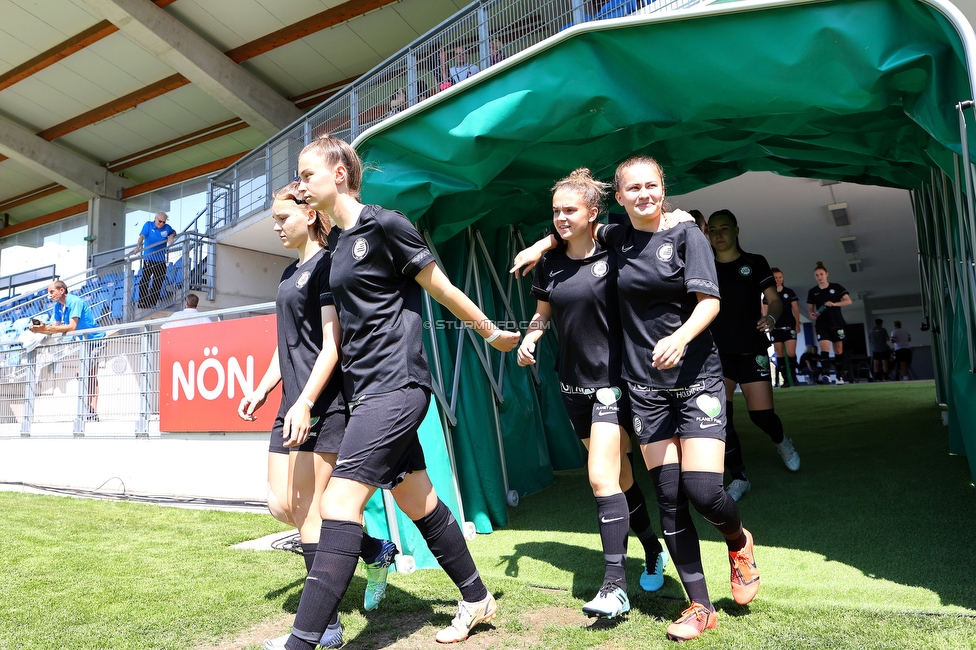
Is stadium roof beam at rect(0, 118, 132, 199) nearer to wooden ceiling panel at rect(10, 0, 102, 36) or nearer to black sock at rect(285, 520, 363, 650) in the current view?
wooden ceiling panel at rect(10, 0, 102, 36)

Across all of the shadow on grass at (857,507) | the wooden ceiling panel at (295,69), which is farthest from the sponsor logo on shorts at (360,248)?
the wooden ceiling panel at (295,69)

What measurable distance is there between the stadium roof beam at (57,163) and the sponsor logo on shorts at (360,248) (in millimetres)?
19314

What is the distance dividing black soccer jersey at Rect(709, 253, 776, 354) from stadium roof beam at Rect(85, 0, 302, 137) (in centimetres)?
1268

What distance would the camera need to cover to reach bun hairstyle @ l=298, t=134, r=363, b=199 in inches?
95.0

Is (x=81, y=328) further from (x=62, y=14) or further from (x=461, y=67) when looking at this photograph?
(x=62, y=14)

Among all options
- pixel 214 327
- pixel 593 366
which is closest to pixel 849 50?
pixel 593 366

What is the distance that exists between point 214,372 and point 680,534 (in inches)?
176

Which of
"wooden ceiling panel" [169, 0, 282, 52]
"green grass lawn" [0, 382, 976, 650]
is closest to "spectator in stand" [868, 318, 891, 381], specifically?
"green grass lawn" [0, 382, 976, 650]

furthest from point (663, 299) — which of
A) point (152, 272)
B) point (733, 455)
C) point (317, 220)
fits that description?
point (152, 272)

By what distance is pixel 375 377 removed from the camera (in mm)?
2275

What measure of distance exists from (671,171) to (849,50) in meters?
1.89

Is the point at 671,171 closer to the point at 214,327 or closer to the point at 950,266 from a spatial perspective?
the point at 950,266

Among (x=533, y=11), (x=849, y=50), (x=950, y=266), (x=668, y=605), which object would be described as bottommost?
(x=668, y=605)

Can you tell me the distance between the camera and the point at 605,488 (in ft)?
8.36
